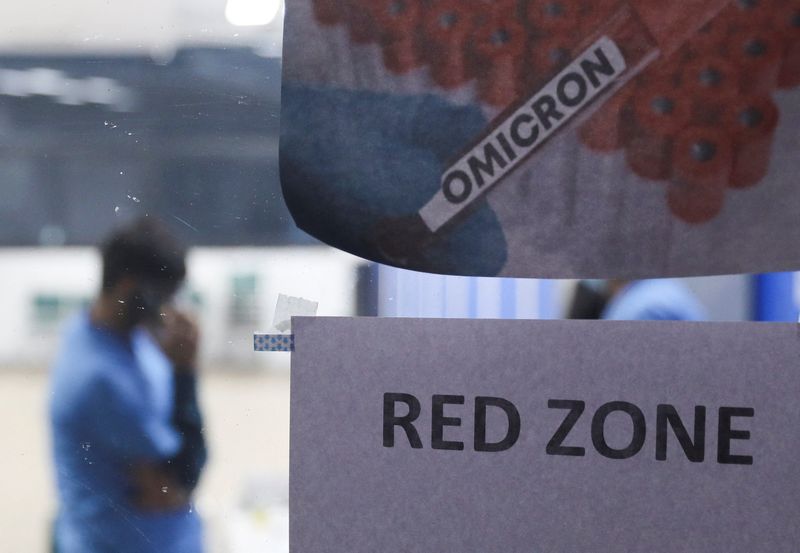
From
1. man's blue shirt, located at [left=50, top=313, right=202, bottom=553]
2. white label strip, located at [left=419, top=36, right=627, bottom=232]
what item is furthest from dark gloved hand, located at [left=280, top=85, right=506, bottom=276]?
man's blue shirt, located at [left=50, top=313, right=202, bottom=553]

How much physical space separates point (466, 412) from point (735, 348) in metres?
0.34

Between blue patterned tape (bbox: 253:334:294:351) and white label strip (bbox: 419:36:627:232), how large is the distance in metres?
0.25

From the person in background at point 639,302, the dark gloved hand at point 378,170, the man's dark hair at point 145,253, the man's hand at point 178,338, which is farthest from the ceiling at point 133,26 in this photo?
the person in background at point 639,302

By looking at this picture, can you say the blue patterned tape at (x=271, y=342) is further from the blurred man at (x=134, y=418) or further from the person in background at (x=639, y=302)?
the person in background at (x=639, y=302)

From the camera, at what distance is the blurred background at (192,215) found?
1039 mm

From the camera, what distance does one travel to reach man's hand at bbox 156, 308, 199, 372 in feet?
3.42

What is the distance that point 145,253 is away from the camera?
3.43 ft

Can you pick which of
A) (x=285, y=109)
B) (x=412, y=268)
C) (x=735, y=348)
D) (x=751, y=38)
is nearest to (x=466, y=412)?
(x=412, y=268)

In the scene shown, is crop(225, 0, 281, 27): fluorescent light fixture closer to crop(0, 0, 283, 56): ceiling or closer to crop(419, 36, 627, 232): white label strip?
crop(0, 0, 283, 56): ceiling

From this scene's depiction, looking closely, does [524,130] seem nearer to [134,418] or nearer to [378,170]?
[378,170]

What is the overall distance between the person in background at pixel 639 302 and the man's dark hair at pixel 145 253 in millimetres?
536

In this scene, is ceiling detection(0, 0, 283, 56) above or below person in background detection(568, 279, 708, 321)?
above

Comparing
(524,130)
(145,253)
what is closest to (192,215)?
(145,253)

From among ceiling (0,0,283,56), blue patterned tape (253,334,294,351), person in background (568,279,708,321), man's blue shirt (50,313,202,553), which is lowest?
man's blue shirt (50,313,202,553)
